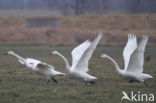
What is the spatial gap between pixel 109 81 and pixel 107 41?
22.1m

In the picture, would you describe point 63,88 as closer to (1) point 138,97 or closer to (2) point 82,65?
(2) point 82,65

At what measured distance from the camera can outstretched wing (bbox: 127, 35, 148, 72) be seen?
1236cm

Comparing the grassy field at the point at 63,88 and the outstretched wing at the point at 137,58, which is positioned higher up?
the outstretched wing at the point at 137,58

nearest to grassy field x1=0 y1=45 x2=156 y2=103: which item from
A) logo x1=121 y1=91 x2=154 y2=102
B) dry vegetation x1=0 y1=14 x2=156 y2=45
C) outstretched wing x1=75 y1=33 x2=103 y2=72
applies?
logo x1=121 y1=91 x2=154 y2=102

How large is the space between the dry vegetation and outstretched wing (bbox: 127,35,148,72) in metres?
20.6

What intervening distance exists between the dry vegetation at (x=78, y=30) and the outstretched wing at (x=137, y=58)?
2060cm

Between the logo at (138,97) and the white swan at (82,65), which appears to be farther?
the white swan at (82,65)

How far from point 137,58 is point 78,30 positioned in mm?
24929

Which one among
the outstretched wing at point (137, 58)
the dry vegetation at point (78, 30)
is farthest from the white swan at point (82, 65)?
the dry vegetation at point (78, 30)

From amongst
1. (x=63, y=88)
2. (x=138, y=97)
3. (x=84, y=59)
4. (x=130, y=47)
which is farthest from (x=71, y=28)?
(x=138, y=97)

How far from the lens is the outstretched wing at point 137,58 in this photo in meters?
12.4

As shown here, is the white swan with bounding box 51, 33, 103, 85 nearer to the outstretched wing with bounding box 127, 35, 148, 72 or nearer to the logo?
the outstretched wing with bounding box 127, 35, 148, 72

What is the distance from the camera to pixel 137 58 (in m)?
12.6

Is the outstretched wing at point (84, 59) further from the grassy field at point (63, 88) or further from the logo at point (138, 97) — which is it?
the logo at point (138, 97)
